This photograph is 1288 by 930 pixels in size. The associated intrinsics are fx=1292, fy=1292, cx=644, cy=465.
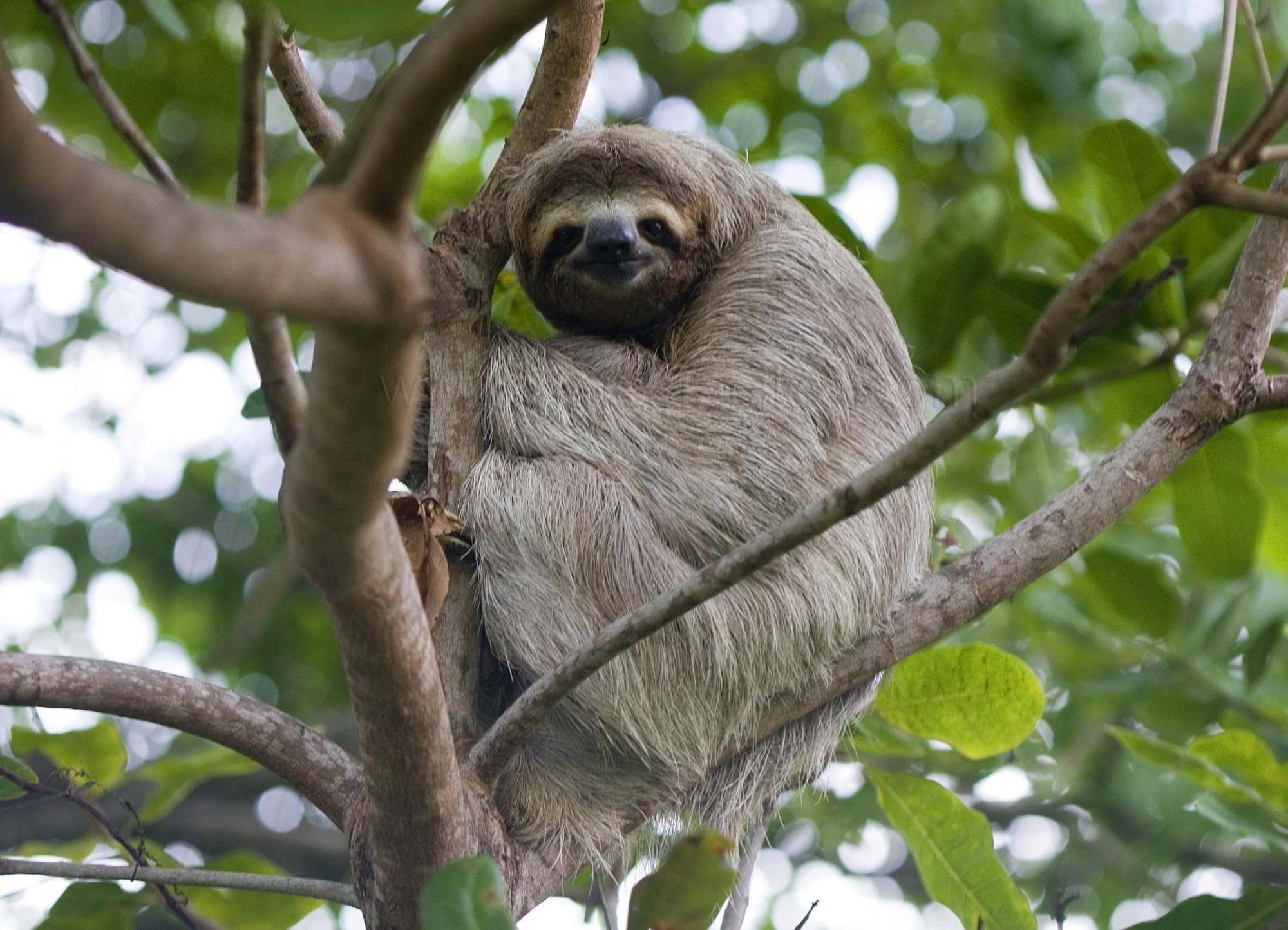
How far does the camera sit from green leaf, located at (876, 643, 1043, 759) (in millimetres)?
5215

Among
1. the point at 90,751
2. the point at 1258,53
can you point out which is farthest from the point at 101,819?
the point at 1258,53

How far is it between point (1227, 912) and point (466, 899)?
3528 millimetres

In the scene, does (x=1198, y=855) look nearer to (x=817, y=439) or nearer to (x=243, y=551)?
(x=817, y=439)

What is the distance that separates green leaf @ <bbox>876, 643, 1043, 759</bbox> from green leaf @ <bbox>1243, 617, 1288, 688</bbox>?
7.05 feet

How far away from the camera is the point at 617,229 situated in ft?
19.7

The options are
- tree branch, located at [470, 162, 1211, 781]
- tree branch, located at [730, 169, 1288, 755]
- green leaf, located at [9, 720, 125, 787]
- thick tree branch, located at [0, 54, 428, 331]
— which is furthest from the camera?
green leaf, located at [9, 720, 125, 787]

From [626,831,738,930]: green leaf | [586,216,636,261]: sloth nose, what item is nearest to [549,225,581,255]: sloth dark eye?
[586,216,636,261]: sloth nose

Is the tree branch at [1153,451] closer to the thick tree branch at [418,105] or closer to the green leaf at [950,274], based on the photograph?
the green leaf at [950,274]

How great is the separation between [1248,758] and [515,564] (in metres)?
3.43

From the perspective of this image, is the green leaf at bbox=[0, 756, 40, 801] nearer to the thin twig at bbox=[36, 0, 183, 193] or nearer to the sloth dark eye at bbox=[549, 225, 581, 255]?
the thin twig at bbox=[36, 0, 183, 193]

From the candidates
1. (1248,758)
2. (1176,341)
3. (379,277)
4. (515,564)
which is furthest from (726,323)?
(379,277)

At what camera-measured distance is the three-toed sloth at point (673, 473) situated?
4836 millimetres

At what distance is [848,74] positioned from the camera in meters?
11.9

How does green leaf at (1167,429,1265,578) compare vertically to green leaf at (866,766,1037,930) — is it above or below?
above
